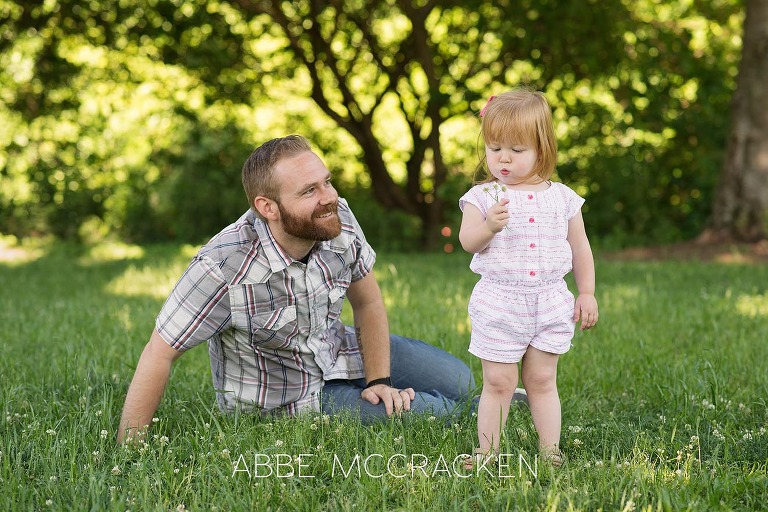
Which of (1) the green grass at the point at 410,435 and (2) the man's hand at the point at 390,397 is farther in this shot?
(2) the man's hand at the point at 390,397

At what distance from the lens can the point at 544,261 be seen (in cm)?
305

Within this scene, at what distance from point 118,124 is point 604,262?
372 inches

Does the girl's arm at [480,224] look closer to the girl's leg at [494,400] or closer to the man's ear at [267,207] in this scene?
the girl's leg at [494,400]


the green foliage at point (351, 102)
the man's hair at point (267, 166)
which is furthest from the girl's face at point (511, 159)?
the green foliage at point (351, 102)

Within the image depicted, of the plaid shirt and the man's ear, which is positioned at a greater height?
the man's ear

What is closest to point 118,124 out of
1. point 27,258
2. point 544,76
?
point 27,258

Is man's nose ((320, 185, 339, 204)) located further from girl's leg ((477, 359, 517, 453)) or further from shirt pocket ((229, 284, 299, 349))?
girl's leg ((477, 359, 517, 453))

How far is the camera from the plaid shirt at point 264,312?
3.32 m

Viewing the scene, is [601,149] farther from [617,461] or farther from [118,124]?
[617,461]

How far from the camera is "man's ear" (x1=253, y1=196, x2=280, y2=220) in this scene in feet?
11.0

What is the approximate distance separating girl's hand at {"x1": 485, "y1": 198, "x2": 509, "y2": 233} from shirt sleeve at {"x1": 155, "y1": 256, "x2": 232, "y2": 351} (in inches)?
42.4

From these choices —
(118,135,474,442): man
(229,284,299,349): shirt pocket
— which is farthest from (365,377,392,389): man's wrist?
(229,284,299,349): shirt pocket

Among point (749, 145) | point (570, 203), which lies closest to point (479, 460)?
point (570, 203)

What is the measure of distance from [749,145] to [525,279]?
8.38 m
